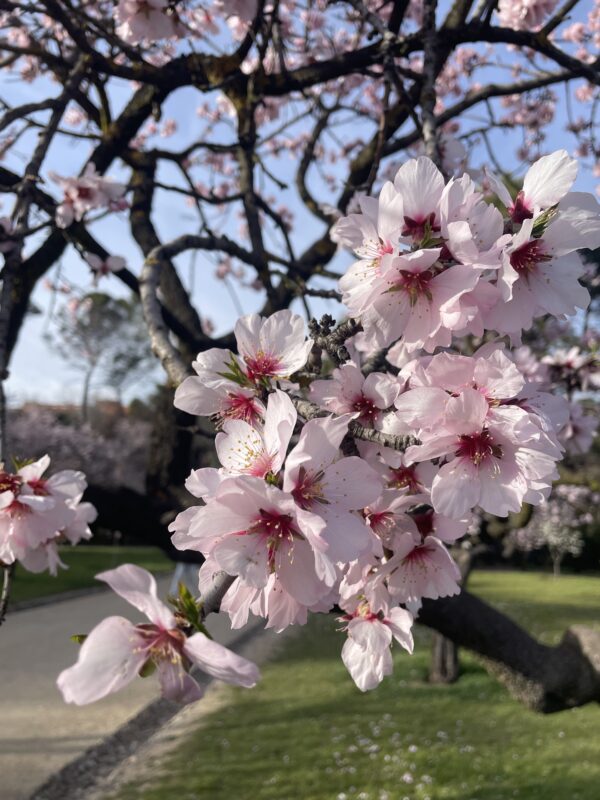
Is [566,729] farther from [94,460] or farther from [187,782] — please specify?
[94,460]

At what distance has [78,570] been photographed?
16.1 metres

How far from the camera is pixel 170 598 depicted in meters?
0.73

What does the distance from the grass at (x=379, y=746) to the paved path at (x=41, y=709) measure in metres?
0.77

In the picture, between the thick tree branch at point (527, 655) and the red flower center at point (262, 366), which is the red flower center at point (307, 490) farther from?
the thick tree branch at point (527, 655)

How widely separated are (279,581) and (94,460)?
22.7 m

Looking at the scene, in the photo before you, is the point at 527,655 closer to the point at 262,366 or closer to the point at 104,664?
the point at 262,366

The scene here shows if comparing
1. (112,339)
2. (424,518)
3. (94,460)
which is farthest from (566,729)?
(112,339)

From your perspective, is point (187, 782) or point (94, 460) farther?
point (94, 460)

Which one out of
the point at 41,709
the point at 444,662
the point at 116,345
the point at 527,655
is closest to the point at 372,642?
the point at 527,655

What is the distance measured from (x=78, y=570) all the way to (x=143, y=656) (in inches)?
663

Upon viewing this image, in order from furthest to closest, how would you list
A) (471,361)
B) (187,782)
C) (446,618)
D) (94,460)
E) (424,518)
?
Answer: (94,460)
(187,782)
(446,618)
(424,518)
(471,361)

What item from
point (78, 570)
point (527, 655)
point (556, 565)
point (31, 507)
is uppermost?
point (31, 507)

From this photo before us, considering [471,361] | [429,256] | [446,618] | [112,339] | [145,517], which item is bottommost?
[446,618]

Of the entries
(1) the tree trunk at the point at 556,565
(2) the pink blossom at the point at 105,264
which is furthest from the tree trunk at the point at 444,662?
(1) the tree trunk at the point at 556,565
